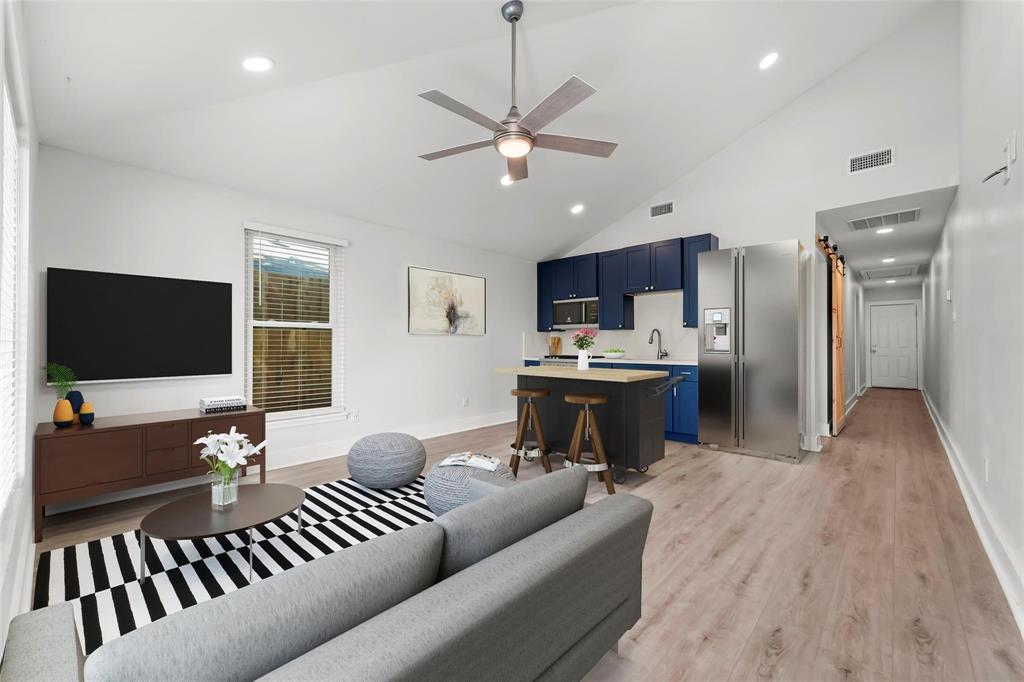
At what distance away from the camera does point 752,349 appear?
4840 mm

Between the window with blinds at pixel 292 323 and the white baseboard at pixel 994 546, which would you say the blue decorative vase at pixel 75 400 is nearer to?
the window with blinds at pixel 292 323

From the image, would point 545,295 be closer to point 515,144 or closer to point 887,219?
point 887,219

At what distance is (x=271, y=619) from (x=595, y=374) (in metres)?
3.08

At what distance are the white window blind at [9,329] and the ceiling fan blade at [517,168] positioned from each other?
2366 mm

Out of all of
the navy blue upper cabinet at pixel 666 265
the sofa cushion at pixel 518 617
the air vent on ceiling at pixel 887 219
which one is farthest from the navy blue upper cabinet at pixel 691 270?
the sofa cushion at pixel 518 617

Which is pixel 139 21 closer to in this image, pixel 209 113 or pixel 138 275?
pixel 209 113

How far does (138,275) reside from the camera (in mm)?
3557

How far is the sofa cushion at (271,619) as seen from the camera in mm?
774

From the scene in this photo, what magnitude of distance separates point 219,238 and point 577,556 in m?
4.09

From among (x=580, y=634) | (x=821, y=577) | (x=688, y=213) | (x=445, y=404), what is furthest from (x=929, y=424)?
(x=580, y=634)

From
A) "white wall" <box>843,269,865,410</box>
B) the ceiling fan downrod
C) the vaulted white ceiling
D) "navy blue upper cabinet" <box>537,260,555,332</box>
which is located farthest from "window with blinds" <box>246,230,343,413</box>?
"white wall" <box>843,269,865,410</box>

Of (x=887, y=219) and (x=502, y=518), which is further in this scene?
(x=887, y=219)

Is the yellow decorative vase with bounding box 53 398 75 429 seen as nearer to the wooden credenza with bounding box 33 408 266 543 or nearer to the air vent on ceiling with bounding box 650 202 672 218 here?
the wooden credenza with bounding box 33 408 266 543

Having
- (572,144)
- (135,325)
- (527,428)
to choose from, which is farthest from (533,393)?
(135,325)
